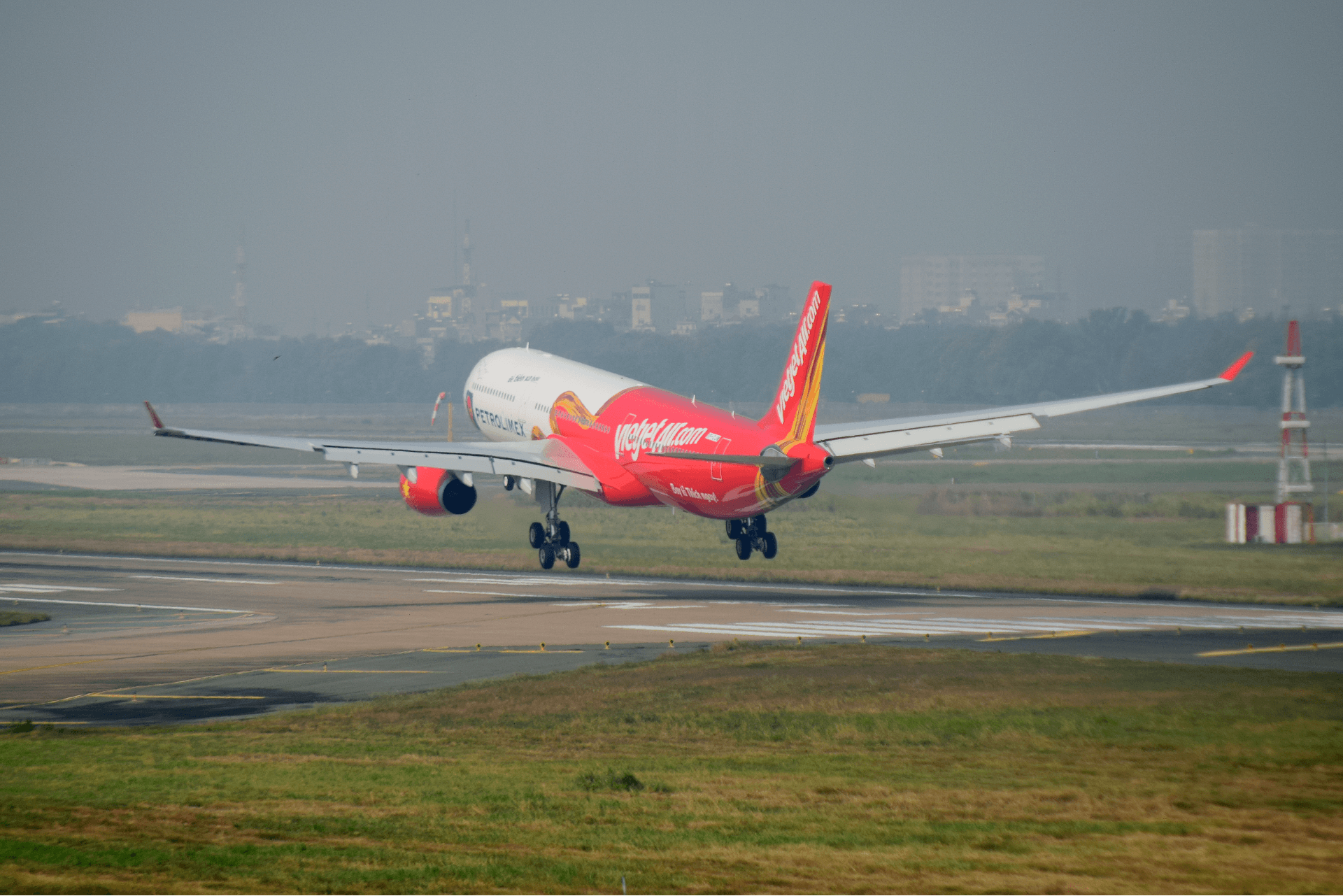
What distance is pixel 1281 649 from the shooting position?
39.3m

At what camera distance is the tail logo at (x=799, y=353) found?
158 feet

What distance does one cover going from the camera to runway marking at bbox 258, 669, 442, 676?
38.2 m

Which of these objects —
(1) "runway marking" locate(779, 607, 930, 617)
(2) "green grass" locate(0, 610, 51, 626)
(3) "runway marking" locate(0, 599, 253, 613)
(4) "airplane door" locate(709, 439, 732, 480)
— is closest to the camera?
(1) "runway marking" locate(779, 607, 930, 617)

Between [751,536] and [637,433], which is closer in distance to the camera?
[637,433]

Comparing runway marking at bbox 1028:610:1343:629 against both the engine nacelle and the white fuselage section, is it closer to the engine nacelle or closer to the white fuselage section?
the white fuselage section

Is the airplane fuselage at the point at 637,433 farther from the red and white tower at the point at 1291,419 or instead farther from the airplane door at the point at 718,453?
the red and white tower at the point at 1291,419

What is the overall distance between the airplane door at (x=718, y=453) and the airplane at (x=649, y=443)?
5cm

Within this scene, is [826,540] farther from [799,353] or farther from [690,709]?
[690,709]

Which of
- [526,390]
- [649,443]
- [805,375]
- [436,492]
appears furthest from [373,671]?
[526,390]

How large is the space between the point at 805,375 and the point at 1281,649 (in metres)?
17.0


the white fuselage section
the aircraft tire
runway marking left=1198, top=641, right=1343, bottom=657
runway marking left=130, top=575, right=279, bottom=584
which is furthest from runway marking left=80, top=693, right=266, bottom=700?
the white fuselage section

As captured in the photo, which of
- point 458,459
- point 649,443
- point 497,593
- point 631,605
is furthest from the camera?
point 458,459

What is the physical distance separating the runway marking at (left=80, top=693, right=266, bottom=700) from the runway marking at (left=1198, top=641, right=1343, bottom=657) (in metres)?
24.9

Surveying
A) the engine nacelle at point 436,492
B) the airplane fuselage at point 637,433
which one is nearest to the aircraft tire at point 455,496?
the engine nacelle at point 436,492
